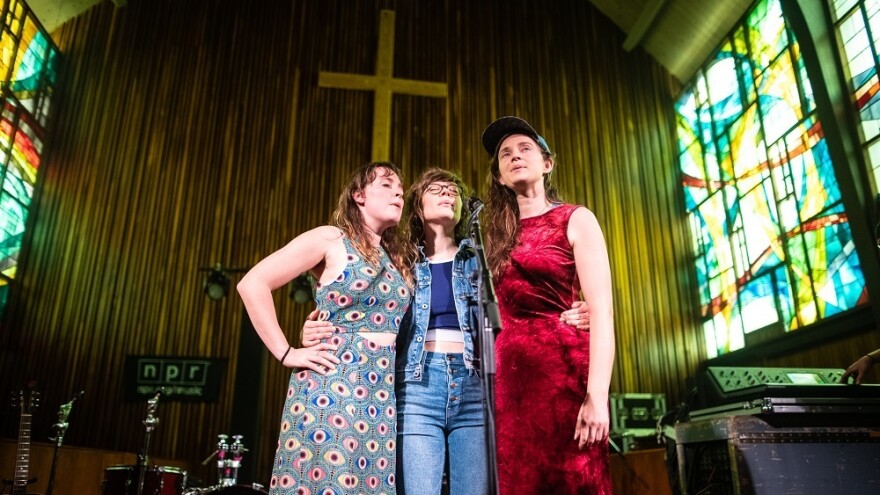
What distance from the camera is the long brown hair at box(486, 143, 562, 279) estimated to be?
166cm

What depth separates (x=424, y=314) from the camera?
1.62 meters

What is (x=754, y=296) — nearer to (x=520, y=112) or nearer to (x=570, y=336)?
(x=520, y=112)

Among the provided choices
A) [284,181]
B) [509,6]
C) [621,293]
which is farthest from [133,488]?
[509,6]

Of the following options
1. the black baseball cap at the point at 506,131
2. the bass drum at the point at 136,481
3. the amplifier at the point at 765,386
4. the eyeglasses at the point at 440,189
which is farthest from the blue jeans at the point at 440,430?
the bass drum at the point at 136,481

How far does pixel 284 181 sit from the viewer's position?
7.23 m

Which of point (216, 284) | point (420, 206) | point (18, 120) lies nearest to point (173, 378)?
point (216, 284)

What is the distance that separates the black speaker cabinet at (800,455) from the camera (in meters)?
2.06

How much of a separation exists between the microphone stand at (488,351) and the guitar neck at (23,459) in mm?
3941

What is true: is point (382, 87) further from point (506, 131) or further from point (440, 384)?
point (440, 384)

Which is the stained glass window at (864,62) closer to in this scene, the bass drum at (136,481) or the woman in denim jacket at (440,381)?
the woman in denim jacket at (440,381)

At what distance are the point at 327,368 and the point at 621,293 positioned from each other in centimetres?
625

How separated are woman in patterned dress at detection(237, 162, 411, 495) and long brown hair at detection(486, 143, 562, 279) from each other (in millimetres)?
244

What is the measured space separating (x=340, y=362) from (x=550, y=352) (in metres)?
0.50

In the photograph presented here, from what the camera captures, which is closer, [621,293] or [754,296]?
[754,296]
